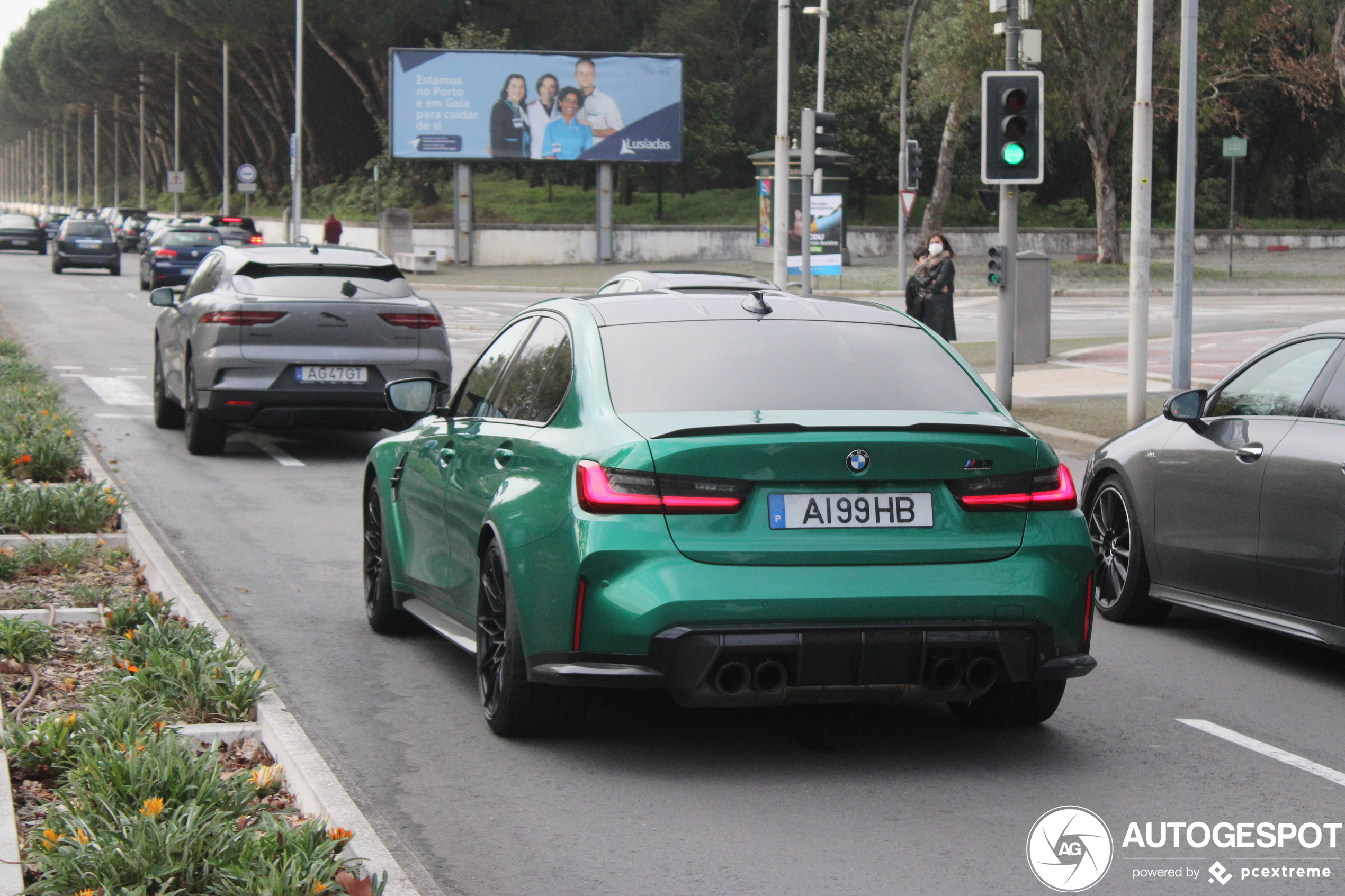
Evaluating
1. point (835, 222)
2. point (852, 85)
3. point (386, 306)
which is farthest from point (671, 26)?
point (386, 306)

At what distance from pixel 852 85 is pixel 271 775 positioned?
65.3 meters

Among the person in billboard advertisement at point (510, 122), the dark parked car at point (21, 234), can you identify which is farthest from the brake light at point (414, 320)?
the dark parked car at point (21, 234)

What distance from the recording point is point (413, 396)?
288 inches

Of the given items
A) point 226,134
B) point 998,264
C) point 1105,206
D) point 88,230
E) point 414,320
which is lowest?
point 414,320

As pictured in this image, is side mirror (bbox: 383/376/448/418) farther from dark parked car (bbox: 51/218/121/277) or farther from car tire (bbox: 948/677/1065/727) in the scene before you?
dark parked car (bbox: 51/218/121/277)

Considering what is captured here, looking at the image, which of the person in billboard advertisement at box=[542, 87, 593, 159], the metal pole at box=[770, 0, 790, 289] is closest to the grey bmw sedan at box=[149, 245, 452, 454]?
the metal pole at box=[770, 0, 790, 289]

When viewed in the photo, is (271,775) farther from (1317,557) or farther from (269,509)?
(269,509)

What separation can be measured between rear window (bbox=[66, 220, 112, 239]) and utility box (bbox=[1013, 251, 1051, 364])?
3584 cm

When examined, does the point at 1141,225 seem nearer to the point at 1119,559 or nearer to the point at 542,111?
the point at 1119,559

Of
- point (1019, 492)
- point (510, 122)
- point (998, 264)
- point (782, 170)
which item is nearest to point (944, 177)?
point (510, 122)

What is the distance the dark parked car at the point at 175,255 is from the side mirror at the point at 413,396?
36755 millimetres

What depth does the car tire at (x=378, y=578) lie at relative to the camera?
773 centimetres

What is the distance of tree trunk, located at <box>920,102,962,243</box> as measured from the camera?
54531 mm

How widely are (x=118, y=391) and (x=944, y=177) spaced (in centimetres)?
4046
